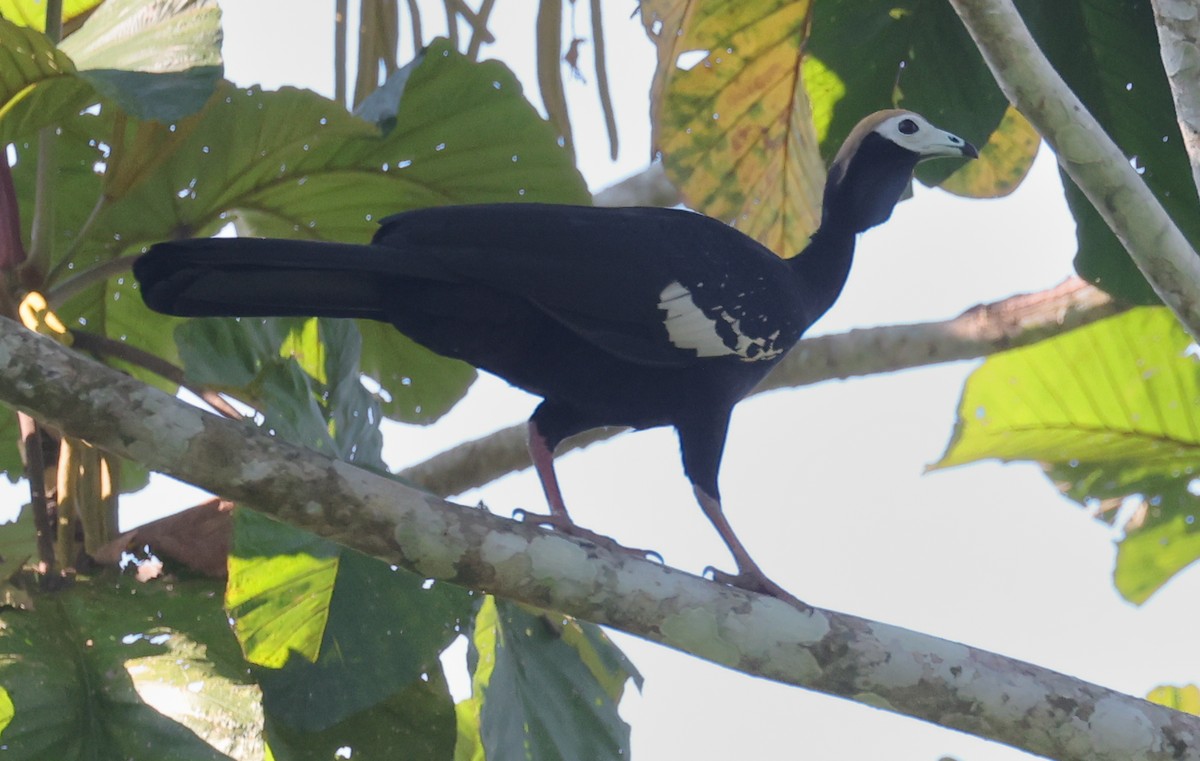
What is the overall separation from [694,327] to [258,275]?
904 millimetres

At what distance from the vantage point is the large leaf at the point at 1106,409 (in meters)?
3.42

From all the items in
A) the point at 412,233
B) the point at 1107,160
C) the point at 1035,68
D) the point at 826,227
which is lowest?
the point at 1107,160

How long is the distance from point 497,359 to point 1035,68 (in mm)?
1157

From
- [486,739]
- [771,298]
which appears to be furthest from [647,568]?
[771,298]

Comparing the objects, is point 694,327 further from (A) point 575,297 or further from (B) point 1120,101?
(B) point 1120,101

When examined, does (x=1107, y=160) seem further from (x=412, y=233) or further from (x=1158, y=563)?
(x=1158, y=563)

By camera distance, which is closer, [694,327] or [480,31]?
[694,327]

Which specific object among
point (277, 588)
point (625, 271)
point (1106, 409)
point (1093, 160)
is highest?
point (625, 271)

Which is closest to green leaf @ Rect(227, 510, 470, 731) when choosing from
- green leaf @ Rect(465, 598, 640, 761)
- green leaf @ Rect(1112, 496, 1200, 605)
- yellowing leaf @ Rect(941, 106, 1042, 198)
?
green leaf @ Rect(465, 598, 640, 761)

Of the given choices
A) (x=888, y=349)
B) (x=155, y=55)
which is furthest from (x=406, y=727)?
(x=888, y=349)

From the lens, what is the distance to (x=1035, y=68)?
219 centimetres

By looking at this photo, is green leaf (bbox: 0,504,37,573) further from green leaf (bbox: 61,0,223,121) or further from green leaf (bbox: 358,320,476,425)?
green leaf (bbox: 61,0,223,121)

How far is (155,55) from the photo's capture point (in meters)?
2.26

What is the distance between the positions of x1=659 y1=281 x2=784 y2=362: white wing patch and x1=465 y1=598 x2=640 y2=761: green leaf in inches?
24.5
